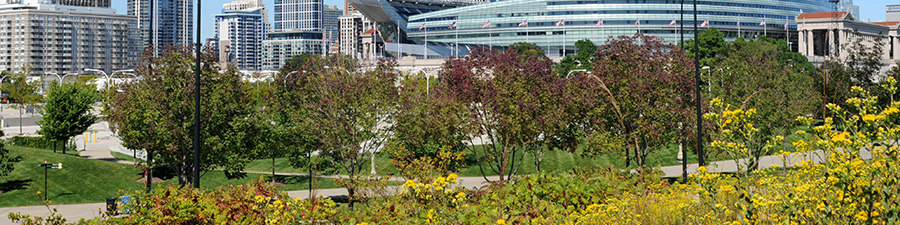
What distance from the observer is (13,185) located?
39344 mm

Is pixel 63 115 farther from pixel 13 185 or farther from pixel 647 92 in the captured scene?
pixel 647 92

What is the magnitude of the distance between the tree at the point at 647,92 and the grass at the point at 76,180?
16013 mm

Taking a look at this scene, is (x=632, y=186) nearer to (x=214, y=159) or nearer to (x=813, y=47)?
(x=214, y=159)

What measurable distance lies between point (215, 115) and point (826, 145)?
24463mm

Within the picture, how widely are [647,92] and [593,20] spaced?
143356 mm

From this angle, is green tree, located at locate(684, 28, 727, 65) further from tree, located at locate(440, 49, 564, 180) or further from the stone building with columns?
tree, located at locate(440, 49, 564, 180)

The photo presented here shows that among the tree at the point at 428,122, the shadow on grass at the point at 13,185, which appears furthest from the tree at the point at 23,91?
the tree at the point at 428,122

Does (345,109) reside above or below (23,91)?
below

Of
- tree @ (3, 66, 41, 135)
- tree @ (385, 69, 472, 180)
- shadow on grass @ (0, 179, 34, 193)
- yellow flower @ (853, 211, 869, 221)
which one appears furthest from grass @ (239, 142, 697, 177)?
tree @ (3, 66, 41, 135)

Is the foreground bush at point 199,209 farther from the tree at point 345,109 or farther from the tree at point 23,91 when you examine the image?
the tree at point 23,91

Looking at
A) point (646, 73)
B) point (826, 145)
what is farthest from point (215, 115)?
point (826, 145)

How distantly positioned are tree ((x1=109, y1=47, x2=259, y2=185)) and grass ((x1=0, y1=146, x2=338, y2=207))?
23.9ft

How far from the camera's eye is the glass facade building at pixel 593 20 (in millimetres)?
170375

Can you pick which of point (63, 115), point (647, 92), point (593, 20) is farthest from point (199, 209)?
point (593, 20)
